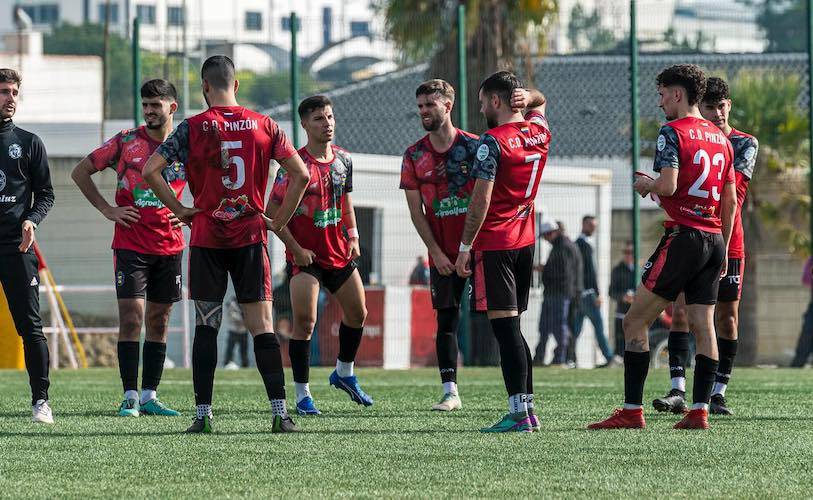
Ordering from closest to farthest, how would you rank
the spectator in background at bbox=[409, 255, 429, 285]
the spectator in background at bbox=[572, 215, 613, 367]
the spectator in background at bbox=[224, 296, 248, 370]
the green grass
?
the green grass → the spectator in background at bbox=[572, 215, 613, 367] → the spectator in background at bbox=[224, 296, 248, 370] → the spectator in background at bbox=[409, 255, 429, 285]

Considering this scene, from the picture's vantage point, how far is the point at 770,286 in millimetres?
22922

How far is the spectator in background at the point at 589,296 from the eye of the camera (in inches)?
682

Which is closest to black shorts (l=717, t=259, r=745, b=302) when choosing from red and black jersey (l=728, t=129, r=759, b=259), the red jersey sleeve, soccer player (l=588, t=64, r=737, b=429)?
red and black jersey (l=728, t=129, r=759, b=259)

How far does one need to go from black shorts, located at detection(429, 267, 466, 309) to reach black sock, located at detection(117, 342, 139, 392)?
195 cm

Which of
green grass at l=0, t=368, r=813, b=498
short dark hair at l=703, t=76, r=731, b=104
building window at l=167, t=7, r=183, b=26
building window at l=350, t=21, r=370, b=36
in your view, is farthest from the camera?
building window at l=167, t=7, r=183, b=26

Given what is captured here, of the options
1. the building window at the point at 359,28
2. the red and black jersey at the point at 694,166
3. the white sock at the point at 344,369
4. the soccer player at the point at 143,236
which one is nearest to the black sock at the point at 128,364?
the soccer player at the point at 143,236

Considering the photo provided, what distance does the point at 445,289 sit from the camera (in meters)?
9.26

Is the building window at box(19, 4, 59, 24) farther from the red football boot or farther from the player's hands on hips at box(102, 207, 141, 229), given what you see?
the red football boot

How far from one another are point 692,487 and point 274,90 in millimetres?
14691

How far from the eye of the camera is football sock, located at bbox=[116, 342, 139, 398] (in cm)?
895

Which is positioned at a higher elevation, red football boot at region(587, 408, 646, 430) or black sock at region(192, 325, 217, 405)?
black sock at region(192, 325, 217, 405)

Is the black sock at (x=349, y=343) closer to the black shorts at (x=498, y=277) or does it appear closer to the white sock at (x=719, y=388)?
the black shorts at (x=498, y=277)

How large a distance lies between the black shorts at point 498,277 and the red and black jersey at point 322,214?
4.74ft

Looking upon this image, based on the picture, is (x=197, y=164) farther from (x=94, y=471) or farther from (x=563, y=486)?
(x=563, y=486)
